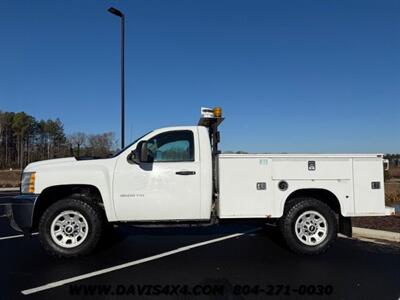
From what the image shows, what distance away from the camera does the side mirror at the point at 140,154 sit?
252 inches

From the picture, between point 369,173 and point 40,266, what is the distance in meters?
5.30

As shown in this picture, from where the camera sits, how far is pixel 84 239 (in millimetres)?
6547

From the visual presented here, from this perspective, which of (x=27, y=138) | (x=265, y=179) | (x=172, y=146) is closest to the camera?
(x=265, y=179)

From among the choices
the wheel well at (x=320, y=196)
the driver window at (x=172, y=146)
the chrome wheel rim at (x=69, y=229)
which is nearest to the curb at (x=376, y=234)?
the wheel well at (x=320, y=196)

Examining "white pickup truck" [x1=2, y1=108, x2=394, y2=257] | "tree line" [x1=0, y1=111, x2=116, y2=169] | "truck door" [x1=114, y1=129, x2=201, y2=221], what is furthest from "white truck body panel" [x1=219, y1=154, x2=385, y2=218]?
"tree line" [x1=0, y1=111, x2=116, y2=169]

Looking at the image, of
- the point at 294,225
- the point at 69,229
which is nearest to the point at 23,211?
the point at 69,229

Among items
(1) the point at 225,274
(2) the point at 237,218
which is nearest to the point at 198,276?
(1) the point at 225,274

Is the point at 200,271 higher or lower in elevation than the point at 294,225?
lower

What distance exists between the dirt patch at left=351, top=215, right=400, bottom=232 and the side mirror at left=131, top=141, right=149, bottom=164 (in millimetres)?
5217

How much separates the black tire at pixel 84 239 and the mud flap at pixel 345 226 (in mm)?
4025

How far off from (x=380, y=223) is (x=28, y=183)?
7.35m

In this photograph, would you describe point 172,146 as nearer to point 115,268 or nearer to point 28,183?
point 115,268

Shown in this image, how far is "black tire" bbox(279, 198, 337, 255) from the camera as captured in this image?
667cm

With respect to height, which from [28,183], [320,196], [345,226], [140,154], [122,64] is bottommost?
[345,226]
